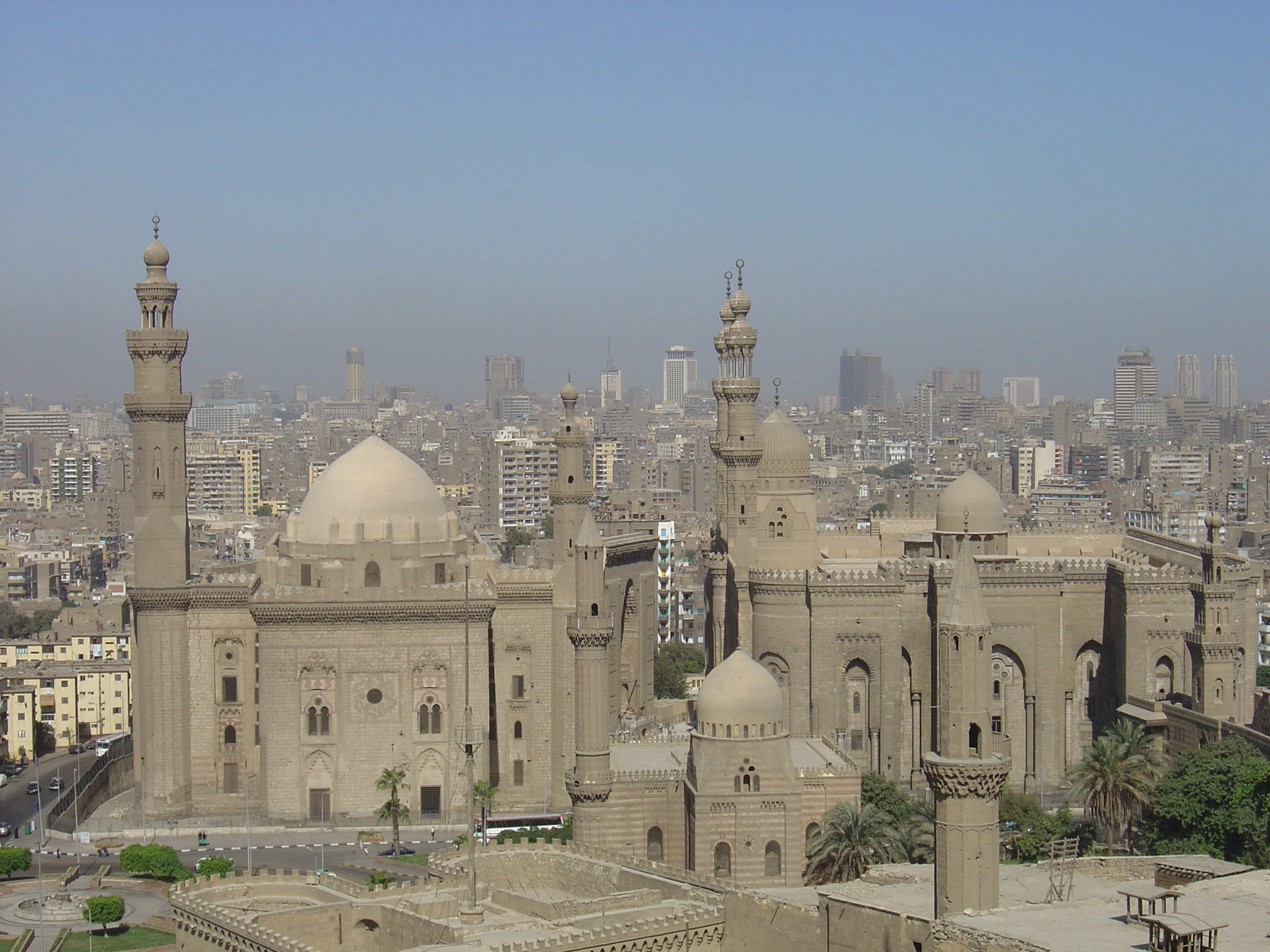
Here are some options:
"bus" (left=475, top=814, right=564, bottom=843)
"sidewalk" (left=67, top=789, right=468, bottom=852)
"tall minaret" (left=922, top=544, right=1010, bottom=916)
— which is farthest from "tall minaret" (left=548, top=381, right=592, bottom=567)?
"tall minaret" (left=922, top=544, right=1010, bottom=916)

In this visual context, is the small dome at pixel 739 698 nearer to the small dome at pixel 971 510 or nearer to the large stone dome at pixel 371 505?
the small dome at pixel 971 510

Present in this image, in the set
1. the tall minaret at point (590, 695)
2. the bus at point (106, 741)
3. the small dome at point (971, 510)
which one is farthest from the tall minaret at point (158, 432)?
the small dome at point (971, 510)

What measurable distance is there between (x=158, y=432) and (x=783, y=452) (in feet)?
47.7

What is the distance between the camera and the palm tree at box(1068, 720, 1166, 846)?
37.7 meters

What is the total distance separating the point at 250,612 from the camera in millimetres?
44344

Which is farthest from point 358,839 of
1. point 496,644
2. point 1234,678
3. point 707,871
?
point 1234,678

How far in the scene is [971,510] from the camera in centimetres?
4512

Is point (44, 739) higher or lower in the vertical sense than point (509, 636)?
lower

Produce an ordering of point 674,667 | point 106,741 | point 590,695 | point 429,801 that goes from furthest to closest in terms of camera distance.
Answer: point 674,667, point 106,741, point 429,801, point 590,695

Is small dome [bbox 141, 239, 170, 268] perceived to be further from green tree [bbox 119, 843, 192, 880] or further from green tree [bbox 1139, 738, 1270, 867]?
green tree [bbox 1139, 738, 1270, 867]

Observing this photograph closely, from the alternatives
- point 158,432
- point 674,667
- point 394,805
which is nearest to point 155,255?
point 158,432

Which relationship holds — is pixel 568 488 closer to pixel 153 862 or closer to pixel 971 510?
pixel 971 510

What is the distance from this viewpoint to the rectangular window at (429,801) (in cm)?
4469

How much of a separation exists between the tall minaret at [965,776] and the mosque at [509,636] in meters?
14.3
